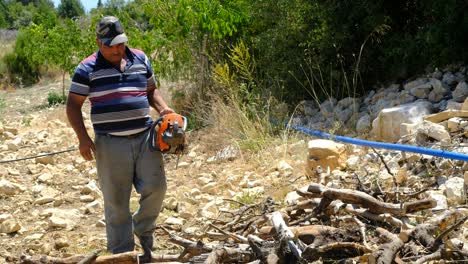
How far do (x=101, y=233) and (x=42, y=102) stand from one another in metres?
10.2

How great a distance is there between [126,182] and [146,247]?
1.52ft

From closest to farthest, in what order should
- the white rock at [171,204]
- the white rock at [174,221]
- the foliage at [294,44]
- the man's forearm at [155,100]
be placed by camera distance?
the man's forearm at [155,100] < the white rock at [174,221] < the white rock at [171,204] < the foliage at [294,44]

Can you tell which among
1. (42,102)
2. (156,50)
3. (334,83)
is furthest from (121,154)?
(42,102)

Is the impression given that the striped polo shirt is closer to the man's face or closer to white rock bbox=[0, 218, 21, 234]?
the man's face

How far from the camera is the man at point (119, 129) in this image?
171 inches

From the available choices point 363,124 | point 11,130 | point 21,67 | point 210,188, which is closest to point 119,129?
point 210,188

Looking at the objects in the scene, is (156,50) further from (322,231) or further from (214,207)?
(322,231)

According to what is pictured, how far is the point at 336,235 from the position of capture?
381 cm

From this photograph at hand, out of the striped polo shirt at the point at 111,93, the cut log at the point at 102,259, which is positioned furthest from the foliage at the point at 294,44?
the cut log at the point at 102,259

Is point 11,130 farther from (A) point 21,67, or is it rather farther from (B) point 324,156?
(A) point 21,67

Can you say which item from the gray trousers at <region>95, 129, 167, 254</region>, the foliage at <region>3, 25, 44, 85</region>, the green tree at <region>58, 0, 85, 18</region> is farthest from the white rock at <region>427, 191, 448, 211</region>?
the green tree at <region>58, 0, 85, 18</region>

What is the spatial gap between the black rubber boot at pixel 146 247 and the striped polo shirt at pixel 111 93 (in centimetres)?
76

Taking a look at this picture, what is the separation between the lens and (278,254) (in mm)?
3537

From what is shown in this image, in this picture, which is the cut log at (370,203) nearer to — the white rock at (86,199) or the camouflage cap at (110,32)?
the camouflage cap at (110,32)
